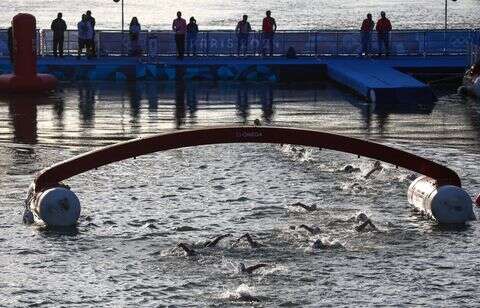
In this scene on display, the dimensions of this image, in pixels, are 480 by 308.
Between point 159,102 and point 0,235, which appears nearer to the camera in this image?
point 0,235

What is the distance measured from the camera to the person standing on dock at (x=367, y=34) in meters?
45.5

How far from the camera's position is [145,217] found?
68.6 ft

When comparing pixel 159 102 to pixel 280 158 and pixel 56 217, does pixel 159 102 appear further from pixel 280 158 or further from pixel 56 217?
pixel 56 217

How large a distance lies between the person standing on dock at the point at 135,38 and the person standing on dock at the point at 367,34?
7954 mm

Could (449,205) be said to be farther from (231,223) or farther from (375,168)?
(375,168)

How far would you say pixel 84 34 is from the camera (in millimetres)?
45625

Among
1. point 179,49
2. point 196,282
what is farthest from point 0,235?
point 179,49

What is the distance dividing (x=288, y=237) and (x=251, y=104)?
1875 cm

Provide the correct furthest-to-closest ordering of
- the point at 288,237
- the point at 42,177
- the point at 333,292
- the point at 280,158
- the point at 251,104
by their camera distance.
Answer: the point at 251,104 → the point at 280,158 → the point at 42,177 → the point at 288,237 → the point at 333,292

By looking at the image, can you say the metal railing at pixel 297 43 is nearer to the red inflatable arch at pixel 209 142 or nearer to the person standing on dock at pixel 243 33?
the person standing on dock at pixel 243 33

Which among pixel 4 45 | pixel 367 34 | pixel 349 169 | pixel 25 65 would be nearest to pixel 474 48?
pixel 367 34

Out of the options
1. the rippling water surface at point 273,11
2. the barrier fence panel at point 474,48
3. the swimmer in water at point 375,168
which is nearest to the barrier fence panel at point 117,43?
the barrier fence panel at point 474,48

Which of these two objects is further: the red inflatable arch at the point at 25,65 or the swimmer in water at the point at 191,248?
the red inflatable arch at the point at 25,65

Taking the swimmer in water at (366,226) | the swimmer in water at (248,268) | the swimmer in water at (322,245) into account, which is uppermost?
the swimmer in water at (366,226)
